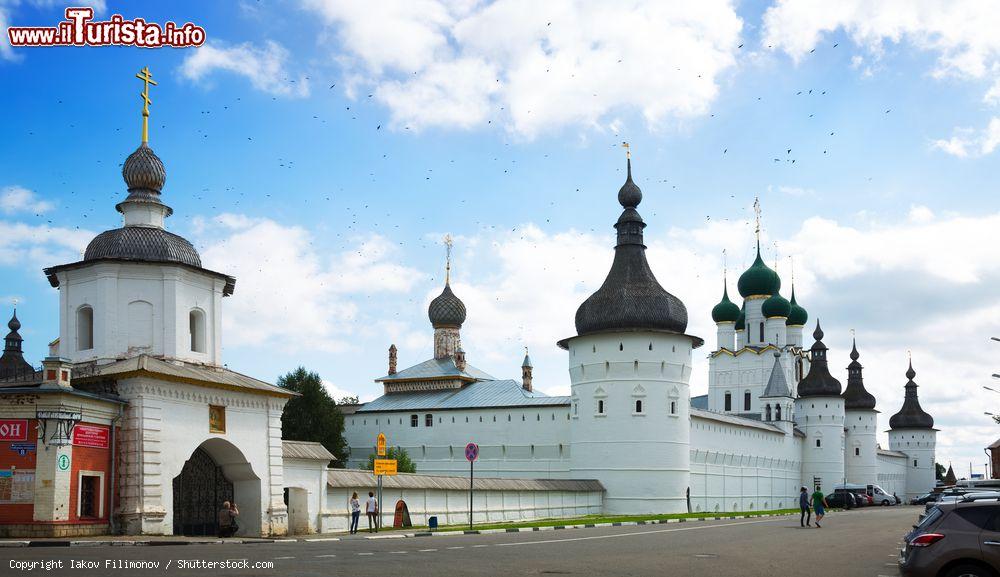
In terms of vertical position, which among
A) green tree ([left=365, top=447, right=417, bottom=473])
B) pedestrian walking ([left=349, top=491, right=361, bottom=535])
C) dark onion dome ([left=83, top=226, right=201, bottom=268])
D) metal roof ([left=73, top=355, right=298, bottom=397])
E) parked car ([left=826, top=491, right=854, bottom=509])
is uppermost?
dark onion dome ([left=83, top=226, right=201, bottom=268])

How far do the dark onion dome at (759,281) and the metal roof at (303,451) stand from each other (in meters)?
55.4

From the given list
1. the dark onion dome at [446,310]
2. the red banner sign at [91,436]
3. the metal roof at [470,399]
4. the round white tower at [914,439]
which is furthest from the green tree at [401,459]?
the round white tower at [914,439]

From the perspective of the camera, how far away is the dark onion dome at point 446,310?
60.5 metres

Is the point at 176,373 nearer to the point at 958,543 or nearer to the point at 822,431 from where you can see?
the point at 958,543

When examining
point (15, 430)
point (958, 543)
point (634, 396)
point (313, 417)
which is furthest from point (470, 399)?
point (958, 543)

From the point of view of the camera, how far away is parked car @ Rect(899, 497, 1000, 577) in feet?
35.5

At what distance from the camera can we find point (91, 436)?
19.3m

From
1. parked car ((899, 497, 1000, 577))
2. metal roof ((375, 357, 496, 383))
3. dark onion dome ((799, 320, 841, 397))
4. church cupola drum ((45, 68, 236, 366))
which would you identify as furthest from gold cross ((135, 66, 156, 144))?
dark onion dome ((799, 320, 841, 397))

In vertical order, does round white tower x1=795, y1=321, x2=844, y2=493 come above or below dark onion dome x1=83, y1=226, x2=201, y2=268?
below

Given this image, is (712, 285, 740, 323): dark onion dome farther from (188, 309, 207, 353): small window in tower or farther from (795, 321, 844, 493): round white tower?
(188, 309, 207, 353): small window in tower

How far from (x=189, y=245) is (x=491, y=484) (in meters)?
12.9

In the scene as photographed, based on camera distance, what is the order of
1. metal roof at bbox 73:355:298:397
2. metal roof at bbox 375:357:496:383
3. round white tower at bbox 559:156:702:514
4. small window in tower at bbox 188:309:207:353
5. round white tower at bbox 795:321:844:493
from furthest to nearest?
1. round white tower at bbox 795:321:844:493
2. metal roof at bbox 375:357:496:383
3. round white tower at bbox 559:156:702:514
4. small window in tower at bbox 188:309:207:353
5. metal roof at bbox 73:355:298:397

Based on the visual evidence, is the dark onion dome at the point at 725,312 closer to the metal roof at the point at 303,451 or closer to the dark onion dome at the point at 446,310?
the dark onion dome at the point at 446,310

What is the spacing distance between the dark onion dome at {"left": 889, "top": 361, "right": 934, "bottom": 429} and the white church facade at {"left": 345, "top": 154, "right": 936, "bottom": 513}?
8.93 metres
